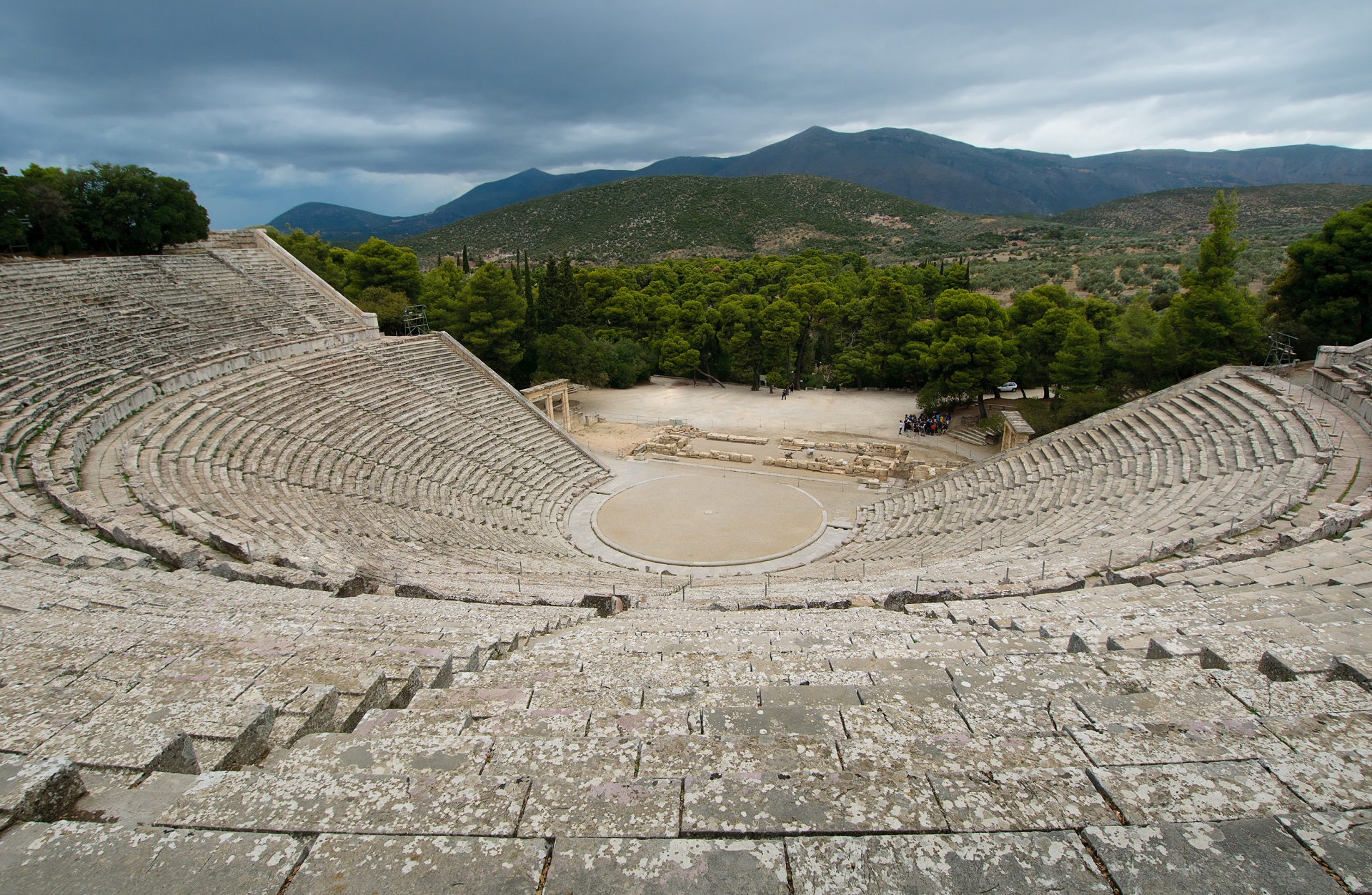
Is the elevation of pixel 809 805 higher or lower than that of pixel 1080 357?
higher

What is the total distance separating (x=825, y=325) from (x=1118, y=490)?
23590 mm

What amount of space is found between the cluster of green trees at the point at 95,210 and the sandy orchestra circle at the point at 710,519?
20.5 m

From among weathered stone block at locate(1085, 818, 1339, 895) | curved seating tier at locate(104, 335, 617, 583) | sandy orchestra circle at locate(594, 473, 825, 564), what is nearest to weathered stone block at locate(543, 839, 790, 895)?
weathered stone block at locate(1085, 818, 1339, 895)

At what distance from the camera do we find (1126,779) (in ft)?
8.76

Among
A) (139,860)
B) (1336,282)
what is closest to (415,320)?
(139,860)

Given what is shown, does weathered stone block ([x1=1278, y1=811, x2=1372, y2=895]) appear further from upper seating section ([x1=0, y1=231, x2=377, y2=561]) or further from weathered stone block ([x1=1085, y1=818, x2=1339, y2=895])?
upper seating section ([x1=0, y1=231, x2=377, y2=561])

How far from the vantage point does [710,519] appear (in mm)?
18672

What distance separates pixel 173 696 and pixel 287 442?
44.1ft

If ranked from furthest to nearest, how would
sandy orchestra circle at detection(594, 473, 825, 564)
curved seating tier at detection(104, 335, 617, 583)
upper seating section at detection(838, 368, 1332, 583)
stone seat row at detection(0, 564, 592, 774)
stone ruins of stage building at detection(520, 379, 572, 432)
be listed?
stone ruins of stage building at detection(520, 379, 572, 432) → sandy orchestra circle at detection(594, 473, 825, 564) → curved seating tier at detection(104, 335, 617, 583) → upper seating section at detection(838, 368, 1332, 583) → stone seat row at detection(0, 564, 592, 774)

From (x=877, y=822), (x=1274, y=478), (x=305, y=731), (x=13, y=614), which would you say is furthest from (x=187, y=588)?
(x=1274, y=478)

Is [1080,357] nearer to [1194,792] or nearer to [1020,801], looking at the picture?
[1194,792]

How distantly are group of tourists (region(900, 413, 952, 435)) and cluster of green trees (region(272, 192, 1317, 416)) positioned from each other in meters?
0.70

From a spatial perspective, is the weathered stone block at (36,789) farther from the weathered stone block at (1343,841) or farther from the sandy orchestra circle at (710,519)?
the sandy orchestra circle at (710,519)

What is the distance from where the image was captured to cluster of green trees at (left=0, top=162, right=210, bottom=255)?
21141mm
